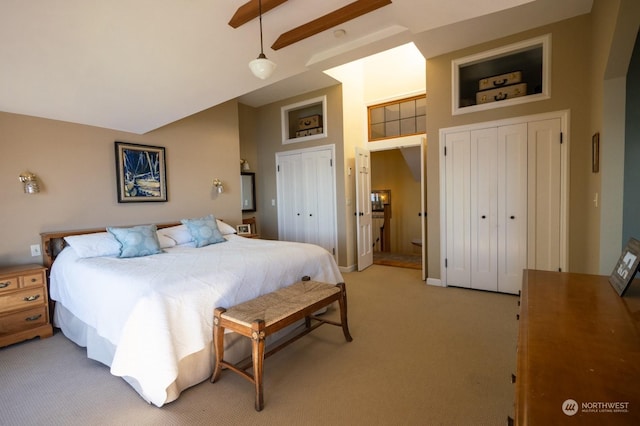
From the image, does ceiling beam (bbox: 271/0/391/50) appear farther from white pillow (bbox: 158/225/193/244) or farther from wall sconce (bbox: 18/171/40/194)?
wall sconce (bbox: 18/171/40/194)

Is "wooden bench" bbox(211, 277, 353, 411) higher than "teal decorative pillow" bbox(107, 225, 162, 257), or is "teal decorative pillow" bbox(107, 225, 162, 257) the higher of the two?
"teal decorative pillow" bbox(107, 225, 162, 257)

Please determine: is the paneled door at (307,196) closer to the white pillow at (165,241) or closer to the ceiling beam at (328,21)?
the white pillow at (165,241)

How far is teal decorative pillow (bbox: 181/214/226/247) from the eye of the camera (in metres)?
3.50

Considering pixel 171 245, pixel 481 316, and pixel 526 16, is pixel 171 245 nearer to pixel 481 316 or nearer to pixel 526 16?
pixel 481 316

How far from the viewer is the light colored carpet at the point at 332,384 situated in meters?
1.71

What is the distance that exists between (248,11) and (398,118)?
10.5 feet

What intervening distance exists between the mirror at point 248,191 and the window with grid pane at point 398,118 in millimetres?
2179

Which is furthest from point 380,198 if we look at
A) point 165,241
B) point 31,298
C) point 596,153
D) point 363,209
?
point 31,298

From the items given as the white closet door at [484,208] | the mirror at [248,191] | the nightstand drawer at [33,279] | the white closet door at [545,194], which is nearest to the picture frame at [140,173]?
the nightstand drawer at [33,279]

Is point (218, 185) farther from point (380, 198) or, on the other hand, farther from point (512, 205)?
point (380, 198)

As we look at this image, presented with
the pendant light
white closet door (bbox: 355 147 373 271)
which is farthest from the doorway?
the pendant light

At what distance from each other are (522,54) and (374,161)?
13.7ft

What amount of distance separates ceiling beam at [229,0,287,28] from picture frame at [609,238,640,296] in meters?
2.30

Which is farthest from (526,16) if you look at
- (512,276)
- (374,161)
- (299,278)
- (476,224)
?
(374,161)
